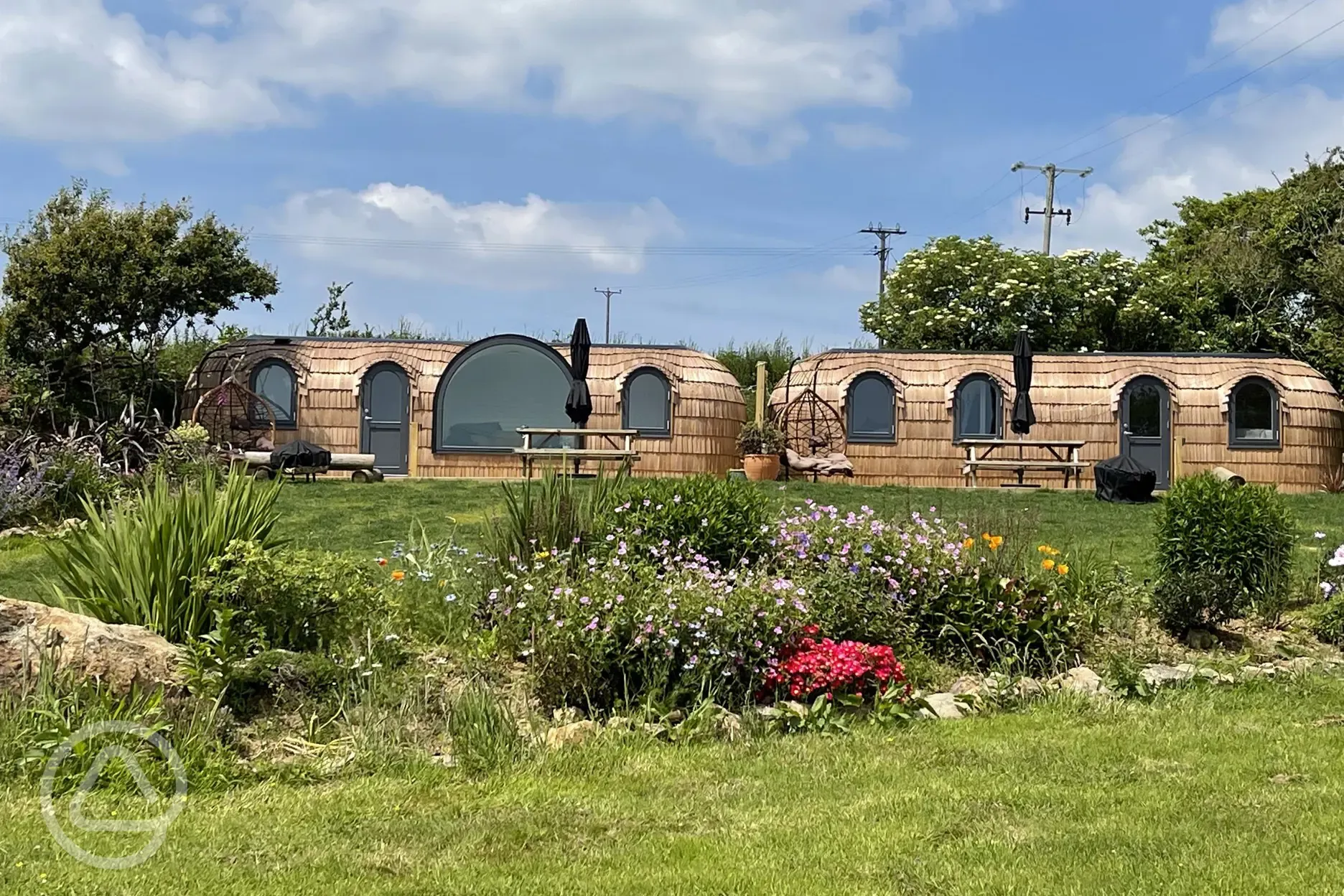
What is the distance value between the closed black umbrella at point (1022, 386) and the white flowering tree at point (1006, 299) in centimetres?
1073

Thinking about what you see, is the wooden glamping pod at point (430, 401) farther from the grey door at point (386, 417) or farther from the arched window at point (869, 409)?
the arched window at point (869, 409)

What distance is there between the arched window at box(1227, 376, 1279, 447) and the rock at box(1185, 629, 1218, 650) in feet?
44.6

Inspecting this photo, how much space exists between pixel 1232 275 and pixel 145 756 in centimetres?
2546

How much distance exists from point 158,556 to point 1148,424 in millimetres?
17070

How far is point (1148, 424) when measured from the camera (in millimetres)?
19672

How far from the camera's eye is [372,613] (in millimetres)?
6191

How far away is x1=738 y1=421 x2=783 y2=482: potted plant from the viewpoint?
1762 cm

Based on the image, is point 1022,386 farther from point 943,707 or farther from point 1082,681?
point 943,707

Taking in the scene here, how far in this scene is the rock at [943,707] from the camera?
554 centimetres

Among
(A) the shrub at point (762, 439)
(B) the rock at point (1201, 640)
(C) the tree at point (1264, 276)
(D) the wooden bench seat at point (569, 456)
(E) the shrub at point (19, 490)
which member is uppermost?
(C) the tree at point (1264, 276)

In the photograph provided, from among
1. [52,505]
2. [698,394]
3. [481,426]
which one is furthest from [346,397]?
[52,505]

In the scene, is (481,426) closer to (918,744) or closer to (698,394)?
(698,394)

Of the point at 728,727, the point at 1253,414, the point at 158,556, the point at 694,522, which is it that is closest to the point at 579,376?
the point at 1253,414

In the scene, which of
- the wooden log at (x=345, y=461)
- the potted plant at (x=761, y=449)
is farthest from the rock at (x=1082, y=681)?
the wooden log at (x=345, y=461)
